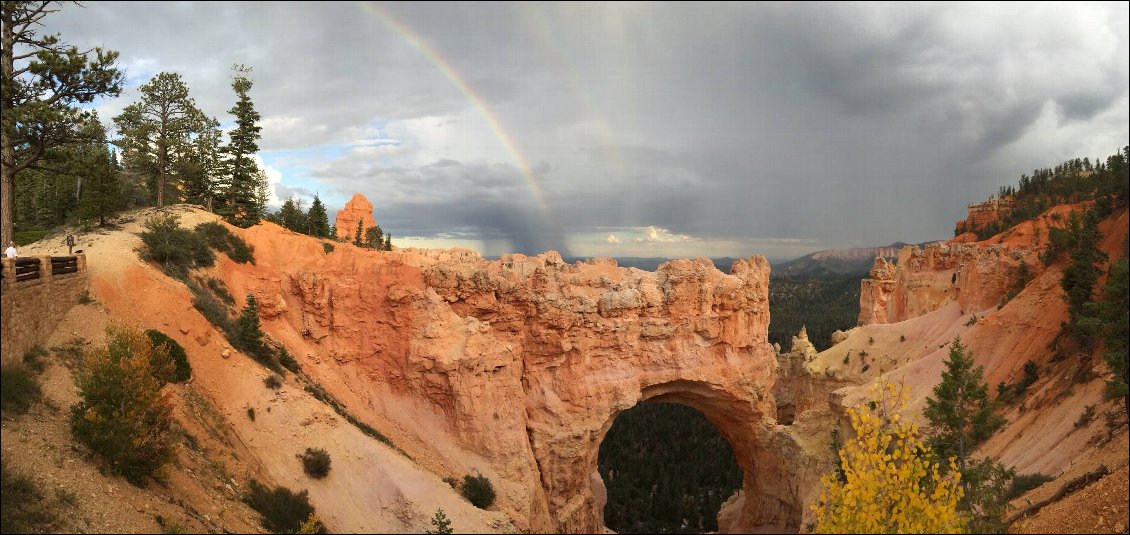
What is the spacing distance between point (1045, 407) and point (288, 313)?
34960 millimetres

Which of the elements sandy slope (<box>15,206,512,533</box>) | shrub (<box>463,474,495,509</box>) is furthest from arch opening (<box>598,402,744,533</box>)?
sandy slope (<box>15,206,512,533</box>)

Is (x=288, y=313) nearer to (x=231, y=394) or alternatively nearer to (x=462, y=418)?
(x=231, y=394)

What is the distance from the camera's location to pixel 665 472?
5816 cm

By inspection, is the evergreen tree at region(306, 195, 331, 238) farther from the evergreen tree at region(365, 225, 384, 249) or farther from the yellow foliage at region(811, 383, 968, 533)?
the yellow foliage at region(811, 383, 968, 533)

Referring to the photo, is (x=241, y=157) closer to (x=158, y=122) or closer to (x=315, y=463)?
(x=158, y=122)

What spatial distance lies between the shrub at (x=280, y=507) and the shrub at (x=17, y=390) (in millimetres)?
Result: 6108

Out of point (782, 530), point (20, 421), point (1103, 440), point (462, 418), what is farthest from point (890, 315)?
point (20, 421)

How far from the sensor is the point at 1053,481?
1636cm

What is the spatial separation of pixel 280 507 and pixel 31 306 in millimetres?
9494

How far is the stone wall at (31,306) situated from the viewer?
47.5 feet

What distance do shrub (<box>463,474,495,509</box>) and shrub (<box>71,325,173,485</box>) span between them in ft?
41.7

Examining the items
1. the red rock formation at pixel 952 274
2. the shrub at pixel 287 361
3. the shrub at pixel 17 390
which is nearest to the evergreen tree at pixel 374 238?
the shrub at pixel 287 361

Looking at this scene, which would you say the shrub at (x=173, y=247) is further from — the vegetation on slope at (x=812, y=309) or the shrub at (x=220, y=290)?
the vegetation on slope at (x=812, y=309)

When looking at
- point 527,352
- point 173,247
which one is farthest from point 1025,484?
point 173,247
